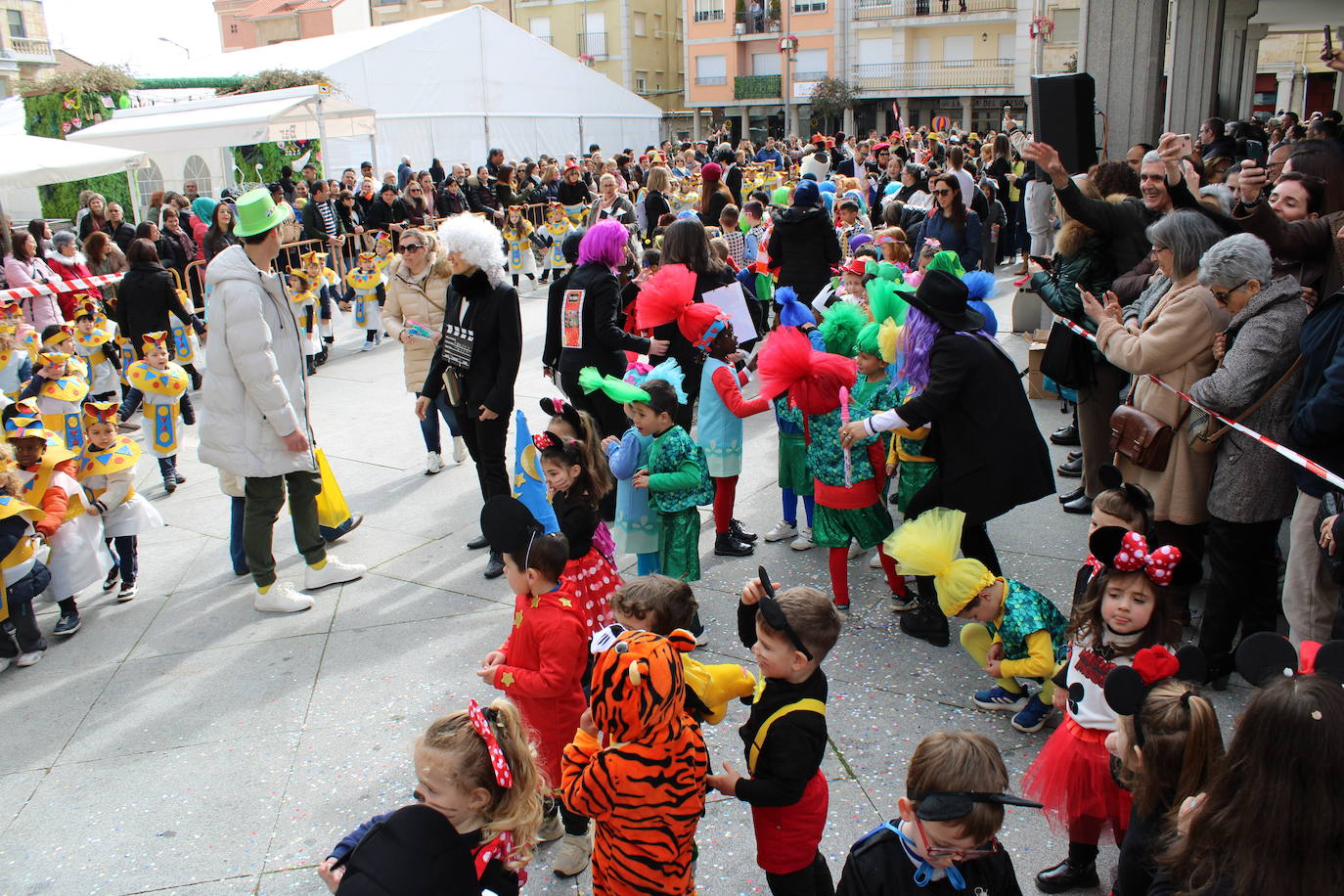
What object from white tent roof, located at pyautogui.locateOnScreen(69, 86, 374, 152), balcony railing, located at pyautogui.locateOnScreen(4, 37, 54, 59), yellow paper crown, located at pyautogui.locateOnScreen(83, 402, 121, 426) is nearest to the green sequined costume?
yellow paper crown, located at pyautogui.locateOnScreen(83, 402, 121, 426)

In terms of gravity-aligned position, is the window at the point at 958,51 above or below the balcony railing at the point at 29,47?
below

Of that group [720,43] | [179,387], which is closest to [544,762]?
[179,387]

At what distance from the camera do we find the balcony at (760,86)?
54.3m

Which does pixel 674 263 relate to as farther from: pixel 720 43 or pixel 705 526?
pixel 720 43

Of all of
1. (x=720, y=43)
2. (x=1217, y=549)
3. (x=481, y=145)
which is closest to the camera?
(x=1217, y=549)

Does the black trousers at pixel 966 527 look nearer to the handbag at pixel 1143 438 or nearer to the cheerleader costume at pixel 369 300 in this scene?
the handbag at pixel 1143 438

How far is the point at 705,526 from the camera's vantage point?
6.23 m

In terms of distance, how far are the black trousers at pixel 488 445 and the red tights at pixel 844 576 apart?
1986 millimetres

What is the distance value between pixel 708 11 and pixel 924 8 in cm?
1243

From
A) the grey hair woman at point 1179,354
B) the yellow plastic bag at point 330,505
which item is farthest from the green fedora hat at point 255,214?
the grey hair woman at point 1179,354

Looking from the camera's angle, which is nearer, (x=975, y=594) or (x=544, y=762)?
(x=544, y=762)

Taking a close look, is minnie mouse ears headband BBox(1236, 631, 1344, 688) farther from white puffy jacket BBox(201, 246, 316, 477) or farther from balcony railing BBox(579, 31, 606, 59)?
balcony railing BBox(579, 31, 606, 59)

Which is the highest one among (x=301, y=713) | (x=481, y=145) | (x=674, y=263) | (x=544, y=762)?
(x=481, y=145)

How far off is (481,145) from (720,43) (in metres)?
30.3
